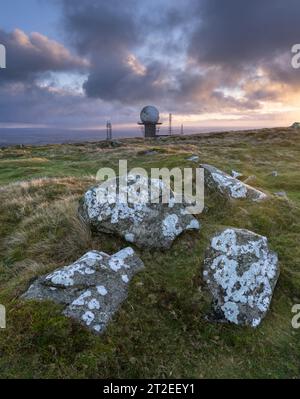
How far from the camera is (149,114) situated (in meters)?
109

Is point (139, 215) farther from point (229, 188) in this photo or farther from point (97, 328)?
point (229, 188)

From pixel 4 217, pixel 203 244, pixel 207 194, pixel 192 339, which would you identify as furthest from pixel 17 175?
pixel 192 339

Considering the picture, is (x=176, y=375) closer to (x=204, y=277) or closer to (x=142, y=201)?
(x=204, y=277)

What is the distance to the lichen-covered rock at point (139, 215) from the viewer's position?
9.18 metres

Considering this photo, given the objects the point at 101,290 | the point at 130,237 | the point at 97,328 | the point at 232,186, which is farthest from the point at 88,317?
the point at 232,186

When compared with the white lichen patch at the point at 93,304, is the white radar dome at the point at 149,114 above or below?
above

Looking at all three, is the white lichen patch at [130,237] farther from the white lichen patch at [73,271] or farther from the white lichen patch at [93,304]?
the white lichen patch at [93,304]

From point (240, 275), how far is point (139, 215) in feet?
10.5

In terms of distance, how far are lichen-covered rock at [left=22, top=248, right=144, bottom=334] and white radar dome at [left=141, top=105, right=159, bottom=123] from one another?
10460 centimetres

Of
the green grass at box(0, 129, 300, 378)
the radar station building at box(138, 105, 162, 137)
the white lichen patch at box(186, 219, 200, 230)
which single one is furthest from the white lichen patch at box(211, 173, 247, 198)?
the radar station building at box(138, 105, 162, 137)

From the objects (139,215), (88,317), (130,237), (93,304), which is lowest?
(88,317)

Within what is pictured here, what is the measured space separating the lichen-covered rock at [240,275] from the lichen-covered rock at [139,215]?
1422 millimetres

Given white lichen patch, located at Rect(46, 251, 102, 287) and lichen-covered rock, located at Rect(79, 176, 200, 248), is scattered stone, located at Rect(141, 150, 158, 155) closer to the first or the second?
lichen-covered rock, located at Rect(79, 176, 200, 248)

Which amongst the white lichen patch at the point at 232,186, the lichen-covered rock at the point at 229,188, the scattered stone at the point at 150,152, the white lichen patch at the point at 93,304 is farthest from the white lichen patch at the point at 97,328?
the scattered stone at the point at 150,152
